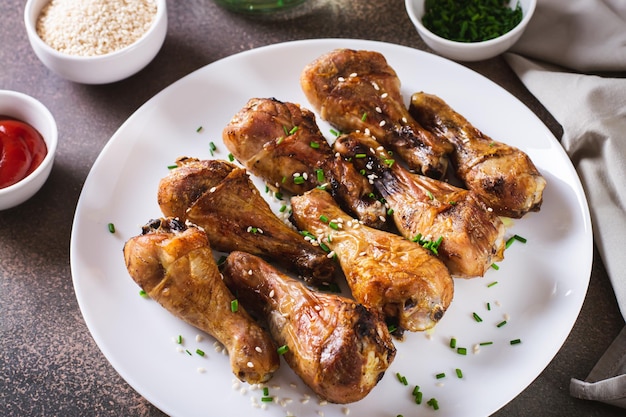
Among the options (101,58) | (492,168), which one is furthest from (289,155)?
(101,58)

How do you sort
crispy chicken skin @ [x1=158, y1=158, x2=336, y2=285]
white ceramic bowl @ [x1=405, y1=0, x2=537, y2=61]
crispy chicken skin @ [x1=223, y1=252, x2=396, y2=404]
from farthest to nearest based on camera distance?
white ceramic bowl @ [x1=405, y1=0, x2=537, y2=61], crispy chicken skin @ [x1=158, y1=158, x2=336, y2=285], crispy chicken skin @ [x1=223, y1=252, x2=396, y2=404]

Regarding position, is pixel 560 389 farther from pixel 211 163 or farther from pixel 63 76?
pixel 63 76

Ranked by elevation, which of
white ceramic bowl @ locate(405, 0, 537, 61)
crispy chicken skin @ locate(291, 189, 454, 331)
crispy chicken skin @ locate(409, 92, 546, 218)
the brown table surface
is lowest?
the brown table surface

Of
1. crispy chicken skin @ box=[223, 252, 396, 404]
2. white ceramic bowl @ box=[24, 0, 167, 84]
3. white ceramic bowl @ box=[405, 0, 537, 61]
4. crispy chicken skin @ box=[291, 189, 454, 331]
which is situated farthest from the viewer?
white ceramic bowl @ box=[405, 0, 537, 61]

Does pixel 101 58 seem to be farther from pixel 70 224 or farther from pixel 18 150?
pixel 70 224

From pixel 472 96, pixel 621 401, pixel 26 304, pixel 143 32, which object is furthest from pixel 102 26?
pixel 621 401

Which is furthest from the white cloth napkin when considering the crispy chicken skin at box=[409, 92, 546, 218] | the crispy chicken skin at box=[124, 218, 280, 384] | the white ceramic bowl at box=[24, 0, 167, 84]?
the white ceramic bowl at box=[24, 0, 167, 84]

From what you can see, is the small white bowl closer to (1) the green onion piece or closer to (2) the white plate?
(2) the white plate
